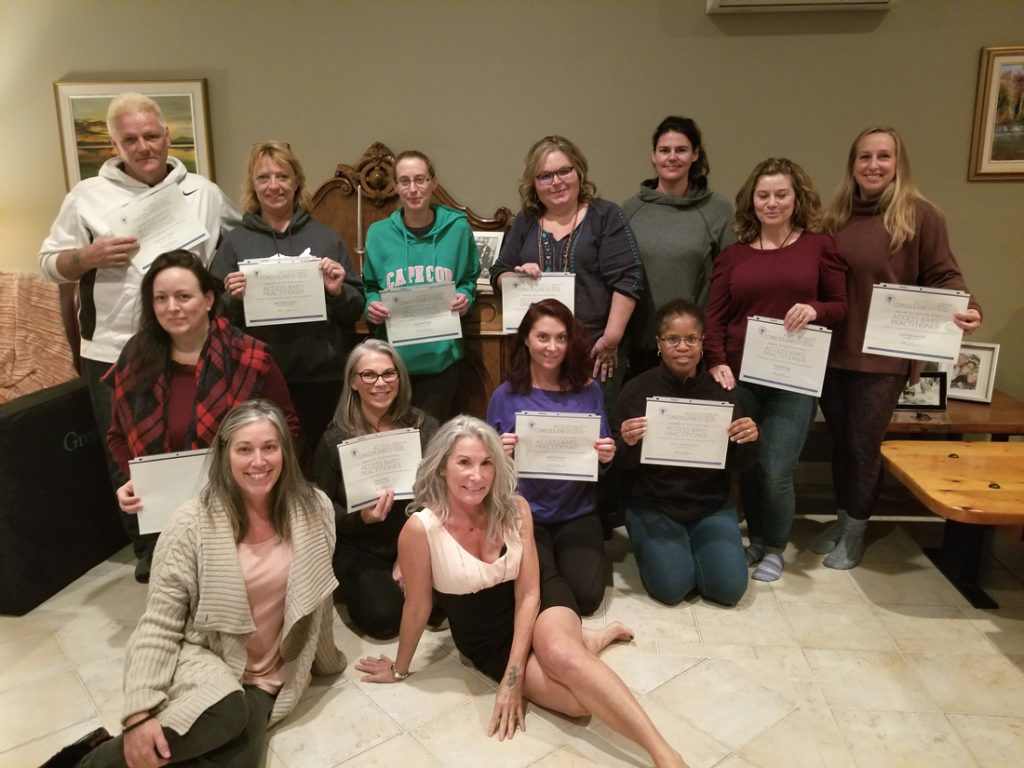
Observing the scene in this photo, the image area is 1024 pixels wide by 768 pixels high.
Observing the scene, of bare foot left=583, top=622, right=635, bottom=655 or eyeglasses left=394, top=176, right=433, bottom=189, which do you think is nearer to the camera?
bare foot left=583, top=622, right=635, bottom=655

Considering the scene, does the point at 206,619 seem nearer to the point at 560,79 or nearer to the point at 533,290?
the point at 533,290

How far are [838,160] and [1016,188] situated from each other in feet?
2.84

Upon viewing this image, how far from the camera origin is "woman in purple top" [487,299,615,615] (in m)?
2.48

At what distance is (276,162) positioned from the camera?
8.21 feet

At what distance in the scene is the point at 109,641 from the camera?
97.0 inches

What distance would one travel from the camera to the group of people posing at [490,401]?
1.98m

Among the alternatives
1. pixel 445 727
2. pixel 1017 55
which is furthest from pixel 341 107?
pixel 1017 55

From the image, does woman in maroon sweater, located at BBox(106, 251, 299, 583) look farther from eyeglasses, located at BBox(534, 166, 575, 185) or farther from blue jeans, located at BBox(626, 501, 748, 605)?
blue jeans, located at BBox(626, 501, 748, 605)

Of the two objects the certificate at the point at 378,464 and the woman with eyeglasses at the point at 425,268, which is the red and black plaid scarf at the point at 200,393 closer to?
the certificate at the point at 378,464

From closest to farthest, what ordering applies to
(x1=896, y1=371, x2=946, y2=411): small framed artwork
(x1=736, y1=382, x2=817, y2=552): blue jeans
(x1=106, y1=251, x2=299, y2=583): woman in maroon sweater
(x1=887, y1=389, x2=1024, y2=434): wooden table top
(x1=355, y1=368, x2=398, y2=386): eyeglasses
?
1. (x1=106, y1=251, x2=299, y2=583): woman in maroon sweater
2. (x1=355, y1=368, x2=398, y2=386): eyeglasses
3. (x1=736, y1=382, x2=817, y2=552): blue jeans
4. (x1=887, y1=389, x2=1024, y2=434): wooden table top
5. (x1=896, y1=371, x2=946, y2=411): small framed artwork

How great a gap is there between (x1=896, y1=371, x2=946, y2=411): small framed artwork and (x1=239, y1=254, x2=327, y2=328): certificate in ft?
8.69

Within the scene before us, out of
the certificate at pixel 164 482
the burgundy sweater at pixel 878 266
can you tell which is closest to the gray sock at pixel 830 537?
the burgundy sweater at pixel 878 266

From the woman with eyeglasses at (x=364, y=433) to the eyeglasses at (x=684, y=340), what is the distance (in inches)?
33.3

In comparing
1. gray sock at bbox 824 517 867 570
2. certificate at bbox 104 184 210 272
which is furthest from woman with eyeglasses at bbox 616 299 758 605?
certificate at bbox 104 184 210 272
